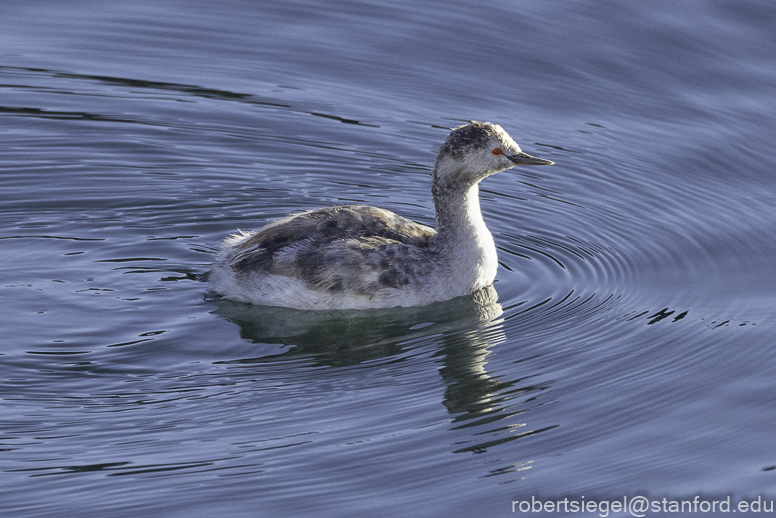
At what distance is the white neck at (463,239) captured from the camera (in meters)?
10.3

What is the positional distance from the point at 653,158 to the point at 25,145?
22.9 feet

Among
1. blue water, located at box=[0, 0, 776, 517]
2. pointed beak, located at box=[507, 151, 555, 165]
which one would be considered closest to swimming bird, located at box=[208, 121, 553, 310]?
pointed beak, located at box=[507, 151, 555, 165]

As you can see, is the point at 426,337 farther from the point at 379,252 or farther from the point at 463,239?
the point at 463,239

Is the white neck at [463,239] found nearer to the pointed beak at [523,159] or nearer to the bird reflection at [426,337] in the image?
the bird reflection at [426,337]

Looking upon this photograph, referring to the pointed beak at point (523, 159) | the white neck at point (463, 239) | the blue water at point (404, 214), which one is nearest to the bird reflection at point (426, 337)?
the blue water at point (404, 214)

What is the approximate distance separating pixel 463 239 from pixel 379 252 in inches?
31.8

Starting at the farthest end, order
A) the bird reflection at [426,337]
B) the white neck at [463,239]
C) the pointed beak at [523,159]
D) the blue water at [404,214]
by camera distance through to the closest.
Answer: the white neck at [463,239] < the pointed beak at [523,159] < the bird reflection at [426,337] < the blue water at [404,214]

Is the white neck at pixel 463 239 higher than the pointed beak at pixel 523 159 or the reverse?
the reverse

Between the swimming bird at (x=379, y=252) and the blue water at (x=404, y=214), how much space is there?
196 millimetres

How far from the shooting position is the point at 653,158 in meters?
13.1

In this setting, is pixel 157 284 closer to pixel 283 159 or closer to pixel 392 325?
pixel 392 325

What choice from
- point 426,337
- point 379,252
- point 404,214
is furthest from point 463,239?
point 404,214

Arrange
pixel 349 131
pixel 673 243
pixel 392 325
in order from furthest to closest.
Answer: pixel 349 131 → pixel 673 243 → pixel 392 325

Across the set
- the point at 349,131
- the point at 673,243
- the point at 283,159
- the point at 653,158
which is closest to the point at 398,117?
the point at 349,131
